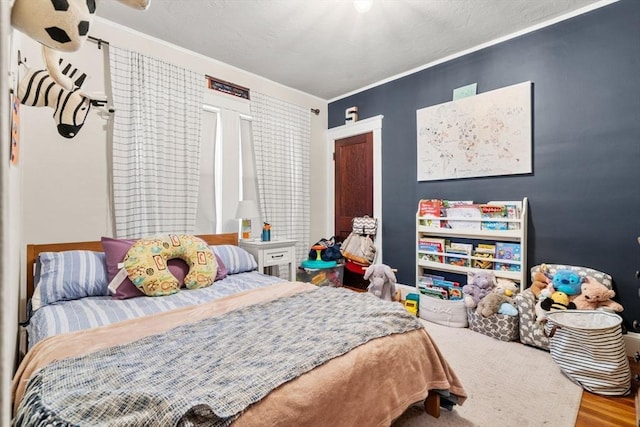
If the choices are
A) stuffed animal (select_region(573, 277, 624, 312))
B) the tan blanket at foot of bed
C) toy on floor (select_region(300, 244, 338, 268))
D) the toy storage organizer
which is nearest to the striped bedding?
the tan blanket at foot of bed

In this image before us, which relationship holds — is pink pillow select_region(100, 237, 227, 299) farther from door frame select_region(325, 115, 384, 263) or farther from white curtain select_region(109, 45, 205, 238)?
door frame select_region(325, 115, 384, 263)

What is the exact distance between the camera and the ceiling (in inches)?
93.4

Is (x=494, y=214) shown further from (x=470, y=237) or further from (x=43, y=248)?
(x=43, y=248)

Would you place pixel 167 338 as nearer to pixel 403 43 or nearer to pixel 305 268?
pixel 305 268

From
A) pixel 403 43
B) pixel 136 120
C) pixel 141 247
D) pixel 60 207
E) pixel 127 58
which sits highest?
pixel 403 43

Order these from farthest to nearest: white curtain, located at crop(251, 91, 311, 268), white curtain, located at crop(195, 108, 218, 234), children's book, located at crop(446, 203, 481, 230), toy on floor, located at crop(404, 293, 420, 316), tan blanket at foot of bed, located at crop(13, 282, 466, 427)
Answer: white curtain, located at crop(251, 91, 311, 268) < white curtain, located at crop(195, 108, 218, 234) < toy on floor, located at crop(404, 293, 420, 316) < children's book, located at crop(446, 203, 481, 230) < tan blanket at foot of bed, located at crop(13, 282, 466, 427)

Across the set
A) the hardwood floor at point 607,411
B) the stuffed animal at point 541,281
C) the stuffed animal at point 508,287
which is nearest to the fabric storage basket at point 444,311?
the stuffed animal at point 508,287

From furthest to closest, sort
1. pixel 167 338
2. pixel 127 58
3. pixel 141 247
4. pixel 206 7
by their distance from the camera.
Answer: pixel 127 58 < pixel 206 7 < pixel 141 247 < pixel 167 338

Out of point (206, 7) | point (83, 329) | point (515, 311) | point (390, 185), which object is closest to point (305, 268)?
point (390, 185)

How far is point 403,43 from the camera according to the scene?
2.91 meters

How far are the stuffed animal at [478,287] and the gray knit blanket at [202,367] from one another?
55.2 inches

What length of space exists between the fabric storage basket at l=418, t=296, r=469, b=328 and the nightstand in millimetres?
1386

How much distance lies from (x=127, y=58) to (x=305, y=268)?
2712 mm

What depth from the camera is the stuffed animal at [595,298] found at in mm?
2162
